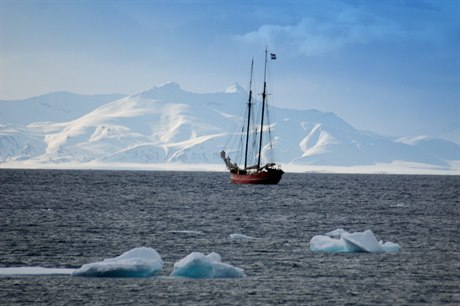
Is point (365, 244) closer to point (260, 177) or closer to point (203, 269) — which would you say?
point (203, 269)

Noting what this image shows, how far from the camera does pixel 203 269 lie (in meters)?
43.1

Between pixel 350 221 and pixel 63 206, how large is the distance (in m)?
38.9

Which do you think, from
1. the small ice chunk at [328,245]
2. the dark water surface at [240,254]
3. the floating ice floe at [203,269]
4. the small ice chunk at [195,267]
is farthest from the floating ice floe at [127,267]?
the small ice chunk at [328,245]

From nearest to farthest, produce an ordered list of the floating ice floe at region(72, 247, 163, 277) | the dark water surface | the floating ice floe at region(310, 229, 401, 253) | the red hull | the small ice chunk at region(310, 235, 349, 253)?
the dark water surface
the floating ice floe at region(72, 247, 163, 277)
the floating ice floe at region(310, 229, 401, 253)
the small ice chunk at region(310, 235, 349, 253)
the red hull

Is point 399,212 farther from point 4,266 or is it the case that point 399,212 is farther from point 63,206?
point 4,266

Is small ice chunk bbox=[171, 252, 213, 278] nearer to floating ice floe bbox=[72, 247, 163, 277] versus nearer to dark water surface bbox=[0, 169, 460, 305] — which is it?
dark water surface bbox=[0, 169, 460, 305]

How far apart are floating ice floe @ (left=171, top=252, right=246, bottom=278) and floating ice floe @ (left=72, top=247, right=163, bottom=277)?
123 cm

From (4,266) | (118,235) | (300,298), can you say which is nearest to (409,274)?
(300,298)

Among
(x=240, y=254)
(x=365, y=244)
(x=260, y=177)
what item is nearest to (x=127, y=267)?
(x=240, y=254)

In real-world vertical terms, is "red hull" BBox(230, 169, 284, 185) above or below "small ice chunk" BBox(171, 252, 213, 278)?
above

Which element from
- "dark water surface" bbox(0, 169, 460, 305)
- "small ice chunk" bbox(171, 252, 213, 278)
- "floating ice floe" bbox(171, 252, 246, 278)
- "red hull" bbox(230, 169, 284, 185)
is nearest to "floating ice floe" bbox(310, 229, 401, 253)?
"dark water surface" bbox(0, 169, 460, 305)

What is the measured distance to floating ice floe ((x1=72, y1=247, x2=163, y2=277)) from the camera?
4248 centimetres

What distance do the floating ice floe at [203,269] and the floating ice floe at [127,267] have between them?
4.04 ft

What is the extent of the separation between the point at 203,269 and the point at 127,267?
3899 millimetres
